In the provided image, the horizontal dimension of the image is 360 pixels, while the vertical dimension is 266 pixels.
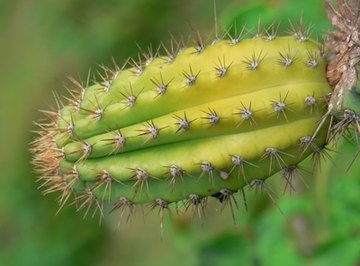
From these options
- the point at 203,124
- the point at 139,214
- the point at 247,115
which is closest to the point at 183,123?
the point at 203,124

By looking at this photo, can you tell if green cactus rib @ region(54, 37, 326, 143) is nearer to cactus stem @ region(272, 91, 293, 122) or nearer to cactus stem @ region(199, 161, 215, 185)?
cactus stem @ region(272, 91, 293, 122)

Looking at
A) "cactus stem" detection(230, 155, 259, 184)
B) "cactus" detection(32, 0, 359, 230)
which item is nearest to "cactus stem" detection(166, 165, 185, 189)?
"cactus" detection(32, 0, 359, 230)

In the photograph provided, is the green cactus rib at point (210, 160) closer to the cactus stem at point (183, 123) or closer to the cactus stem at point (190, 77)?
the cactus stem at point (183, 123)

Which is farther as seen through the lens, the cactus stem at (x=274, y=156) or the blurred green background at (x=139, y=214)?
the blurred green background at (x=139, y=214)

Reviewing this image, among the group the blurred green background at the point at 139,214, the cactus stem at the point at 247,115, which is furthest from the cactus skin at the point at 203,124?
the blurred green background at the point at 139,214

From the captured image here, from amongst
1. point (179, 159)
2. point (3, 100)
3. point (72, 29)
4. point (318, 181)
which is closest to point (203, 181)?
point (179, 159)

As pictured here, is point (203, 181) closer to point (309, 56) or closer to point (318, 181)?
point (309, 56)
